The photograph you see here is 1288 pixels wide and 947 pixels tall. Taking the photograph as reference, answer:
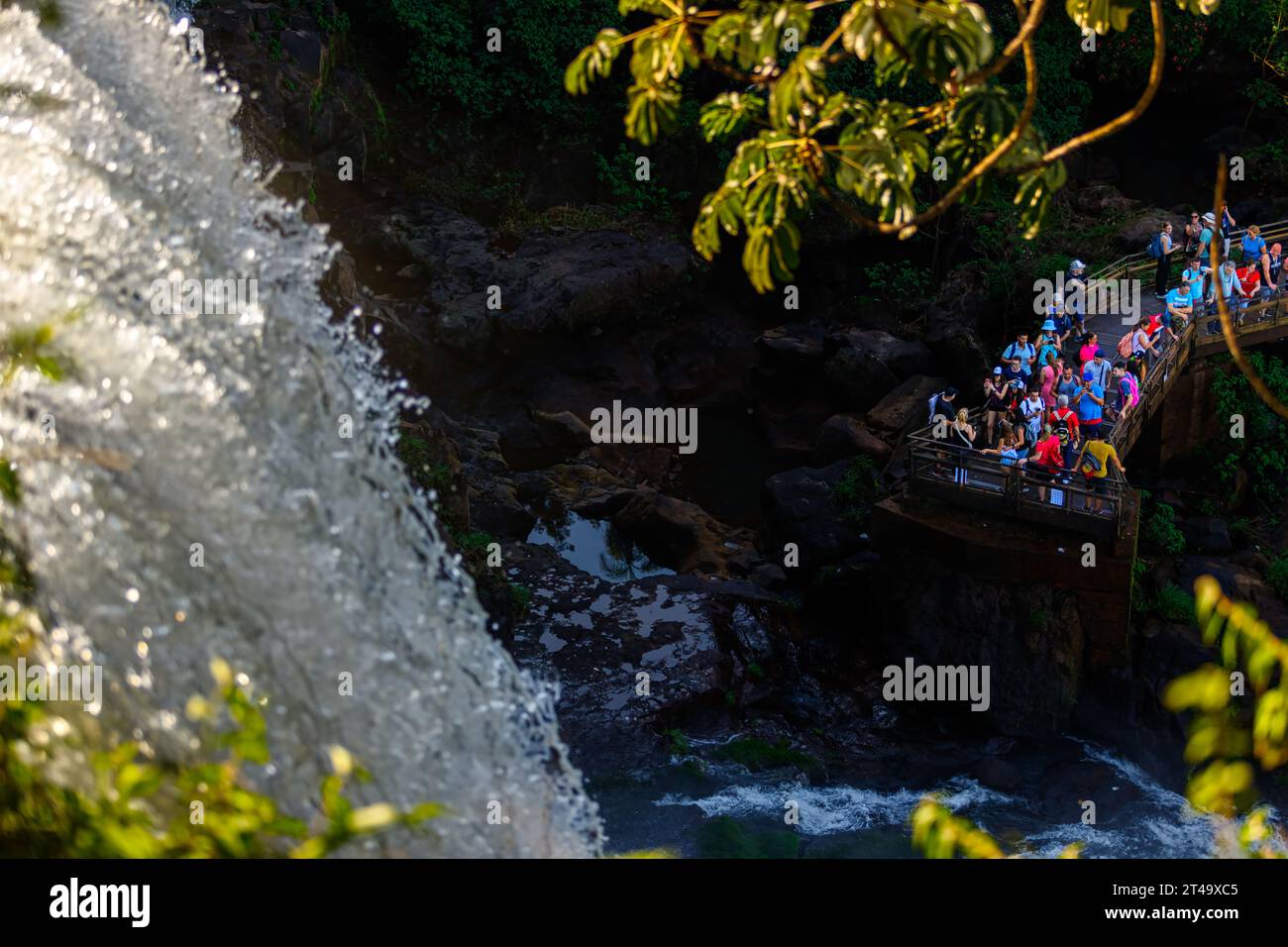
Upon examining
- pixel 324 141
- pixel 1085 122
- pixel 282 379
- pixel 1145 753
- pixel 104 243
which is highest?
pixel 1085 122

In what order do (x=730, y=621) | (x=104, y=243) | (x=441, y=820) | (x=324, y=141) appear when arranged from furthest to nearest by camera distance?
1. (x=324, y=141)
2. (x=730, y=621)
3. (x=104, y=243)
4. (x=441, y=820)

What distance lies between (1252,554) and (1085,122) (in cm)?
1195

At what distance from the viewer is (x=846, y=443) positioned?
56.0 feet

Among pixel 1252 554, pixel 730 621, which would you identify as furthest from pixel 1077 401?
pixel 730 621

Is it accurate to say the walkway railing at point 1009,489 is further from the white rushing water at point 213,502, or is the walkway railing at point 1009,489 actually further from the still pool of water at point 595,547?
the white rushing water at point 213,502

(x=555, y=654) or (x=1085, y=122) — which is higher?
(x=1085, y=122)

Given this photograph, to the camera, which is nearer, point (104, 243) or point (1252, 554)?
point (104, 243)

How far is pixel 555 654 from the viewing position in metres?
13.3

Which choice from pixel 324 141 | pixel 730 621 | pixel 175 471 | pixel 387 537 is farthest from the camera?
pixel 324 141

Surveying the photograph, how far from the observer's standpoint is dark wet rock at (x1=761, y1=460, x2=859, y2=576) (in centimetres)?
1514

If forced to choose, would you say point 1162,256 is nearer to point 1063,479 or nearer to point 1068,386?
point 1068,386

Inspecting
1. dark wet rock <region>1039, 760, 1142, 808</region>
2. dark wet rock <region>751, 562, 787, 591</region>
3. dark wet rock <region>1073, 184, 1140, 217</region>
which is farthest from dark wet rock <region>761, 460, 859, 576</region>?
dark wet rock <region>1073, 184, 1140, 217</region>

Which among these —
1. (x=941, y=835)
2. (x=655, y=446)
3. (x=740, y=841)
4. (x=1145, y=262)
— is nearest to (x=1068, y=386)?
(x=1145, y=262)
